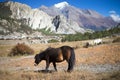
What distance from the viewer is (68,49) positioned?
16250 mm

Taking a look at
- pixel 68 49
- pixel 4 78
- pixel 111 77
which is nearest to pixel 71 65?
pixel 68 49

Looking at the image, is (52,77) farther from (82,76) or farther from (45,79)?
(82,76)

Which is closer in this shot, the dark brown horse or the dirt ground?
the dirt ground

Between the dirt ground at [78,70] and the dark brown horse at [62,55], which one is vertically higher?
the dark brown horse at [62,55]

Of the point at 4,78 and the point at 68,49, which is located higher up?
the point at 68,49

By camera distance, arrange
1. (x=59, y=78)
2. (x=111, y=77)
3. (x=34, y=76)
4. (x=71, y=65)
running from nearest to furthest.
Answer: (x=111, y=77) < (x=59, y=78) < (x=34, y=76) < (x=71, y=65)

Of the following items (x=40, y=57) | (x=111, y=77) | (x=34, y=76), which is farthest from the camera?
(x=40, y=57)

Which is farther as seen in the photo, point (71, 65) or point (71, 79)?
point (71, 65)

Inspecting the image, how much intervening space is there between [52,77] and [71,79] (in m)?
1.64

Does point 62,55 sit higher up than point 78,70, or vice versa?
point 62,55

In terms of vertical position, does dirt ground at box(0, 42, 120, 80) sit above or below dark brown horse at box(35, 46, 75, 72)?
below

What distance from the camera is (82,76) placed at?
546 inches

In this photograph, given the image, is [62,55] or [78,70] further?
[78,70]

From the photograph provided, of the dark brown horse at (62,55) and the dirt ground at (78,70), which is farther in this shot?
the dark brown horse at (62,55)
